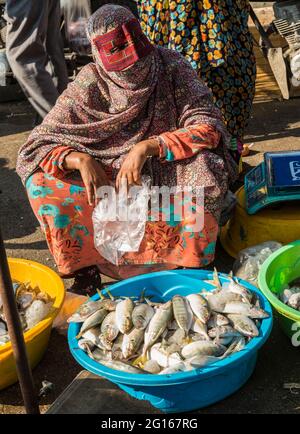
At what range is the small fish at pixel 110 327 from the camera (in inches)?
94.3

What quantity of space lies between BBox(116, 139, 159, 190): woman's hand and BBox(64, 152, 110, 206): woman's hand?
107mm

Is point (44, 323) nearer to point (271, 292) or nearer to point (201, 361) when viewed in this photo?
point (201, 361)

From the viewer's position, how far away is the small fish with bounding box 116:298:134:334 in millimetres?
2398

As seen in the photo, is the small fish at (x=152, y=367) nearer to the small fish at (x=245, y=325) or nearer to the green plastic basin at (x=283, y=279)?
the small fish at (x=245, y=325)

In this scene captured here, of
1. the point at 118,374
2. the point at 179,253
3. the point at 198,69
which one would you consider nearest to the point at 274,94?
the point at 198,69

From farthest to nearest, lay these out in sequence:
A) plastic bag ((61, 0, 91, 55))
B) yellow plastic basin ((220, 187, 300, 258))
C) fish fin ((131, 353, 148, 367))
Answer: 1. plastic bag ((61, 0, 91, 55))
2. yellow plastic basin ((220, 187, 300, 258))
3. fish fin ((131, 353, 148, 367))

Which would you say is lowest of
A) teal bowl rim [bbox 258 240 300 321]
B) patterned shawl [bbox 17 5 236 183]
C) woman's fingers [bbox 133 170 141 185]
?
teal bowl rim [bbox 258 240 300 321]

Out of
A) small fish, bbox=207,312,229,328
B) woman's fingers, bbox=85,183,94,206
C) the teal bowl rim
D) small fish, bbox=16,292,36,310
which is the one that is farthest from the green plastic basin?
small fish, bbox=16,292,36,310

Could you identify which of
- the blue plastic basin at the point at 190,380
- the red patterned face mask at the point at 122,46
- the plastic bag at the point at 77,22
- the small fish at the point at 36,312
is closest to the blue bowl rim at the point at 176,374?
the blue plastic basin at the point at 190,380

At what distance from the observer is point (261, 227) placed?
3.23 m

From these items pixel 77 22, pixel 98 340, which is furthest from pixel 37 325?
pixel 77 22

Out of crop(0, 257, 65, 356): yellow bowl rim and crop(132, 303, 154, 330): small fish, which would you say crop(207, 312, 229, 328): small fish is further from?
crop(0, 257, 65, 356): yellow bowl rim

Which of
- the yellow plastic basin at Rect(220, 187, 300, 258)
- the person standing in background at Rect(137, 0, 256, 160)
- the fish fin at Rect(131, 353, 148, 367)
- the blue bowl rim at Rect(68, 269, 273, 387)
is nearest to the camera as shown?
the blue bowl rim at Rect(68, 269, 273, 387)

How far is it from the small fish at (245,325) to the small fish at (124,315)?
0.41m
